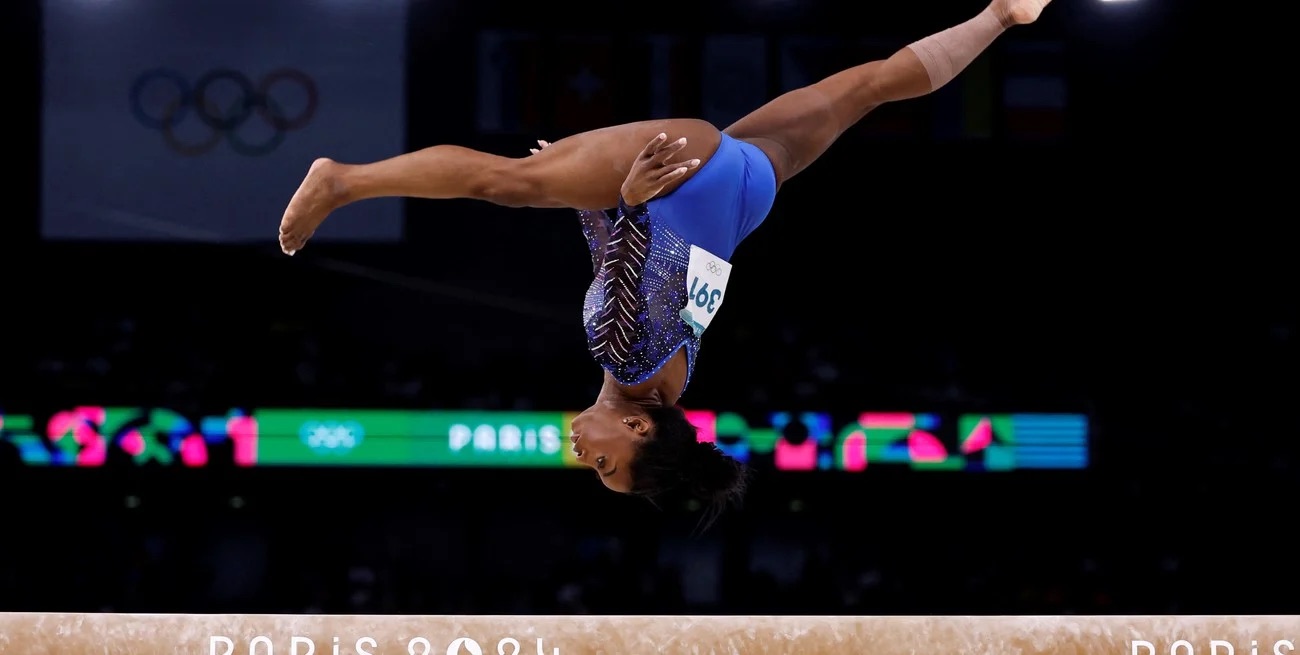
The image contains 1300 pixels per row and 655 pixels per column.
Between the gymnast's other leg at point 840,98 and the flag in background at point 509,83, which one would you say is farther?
the flag in background at point 509,83

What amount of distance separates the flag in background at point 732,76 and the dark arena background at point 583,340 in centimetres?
2

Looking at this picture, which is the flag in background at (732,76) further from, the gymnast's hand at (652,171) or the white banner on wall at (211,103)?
the gymnast's hand at (652,171)

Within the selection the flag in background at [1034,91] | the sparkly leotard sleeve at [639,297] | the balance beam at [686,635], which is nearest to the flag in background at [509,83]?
the flag in background at [1034,91]

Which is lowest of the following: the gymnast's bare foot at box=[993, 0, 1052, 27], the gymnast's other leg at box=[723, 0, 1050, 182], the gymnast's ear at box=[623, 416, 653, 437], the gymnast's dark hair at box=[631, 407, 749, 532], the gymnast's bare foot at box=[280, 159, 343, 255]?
the gymnast's dark hair at box=[631, 407, 749, 532]

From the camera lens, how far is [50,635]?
430 centimetres

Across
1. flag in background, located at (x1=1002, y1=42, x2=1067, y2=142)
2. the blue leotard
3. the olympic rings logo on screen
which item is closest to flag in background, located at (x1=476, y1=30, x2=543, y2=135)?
the olympic rings logo on screen

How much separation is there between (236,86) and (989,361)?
416 centimetres

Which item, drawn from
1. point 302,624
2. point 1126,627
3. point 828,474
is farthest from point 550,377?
point 1126,627

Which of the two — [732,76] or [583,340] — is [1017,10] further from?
[583,340]

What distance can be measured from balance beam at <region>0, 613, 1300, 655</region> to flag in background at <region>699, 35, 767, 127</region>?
337 cm

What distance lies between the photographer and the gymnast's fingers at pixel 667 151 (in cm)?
302

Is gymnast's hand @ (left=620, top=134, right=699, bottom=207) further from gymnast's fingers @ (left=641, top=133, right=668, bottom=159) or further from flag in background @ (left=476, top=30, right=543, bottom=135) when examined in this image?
flag in background @ (left=476, top=30, right=543, bottom=135)

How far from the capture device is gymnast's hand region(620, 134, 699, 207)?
301 centimetres

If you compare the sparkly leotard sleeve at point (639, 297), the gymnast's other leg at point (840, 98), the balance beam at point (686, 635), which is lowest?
the balance beam at point (686, 635)
